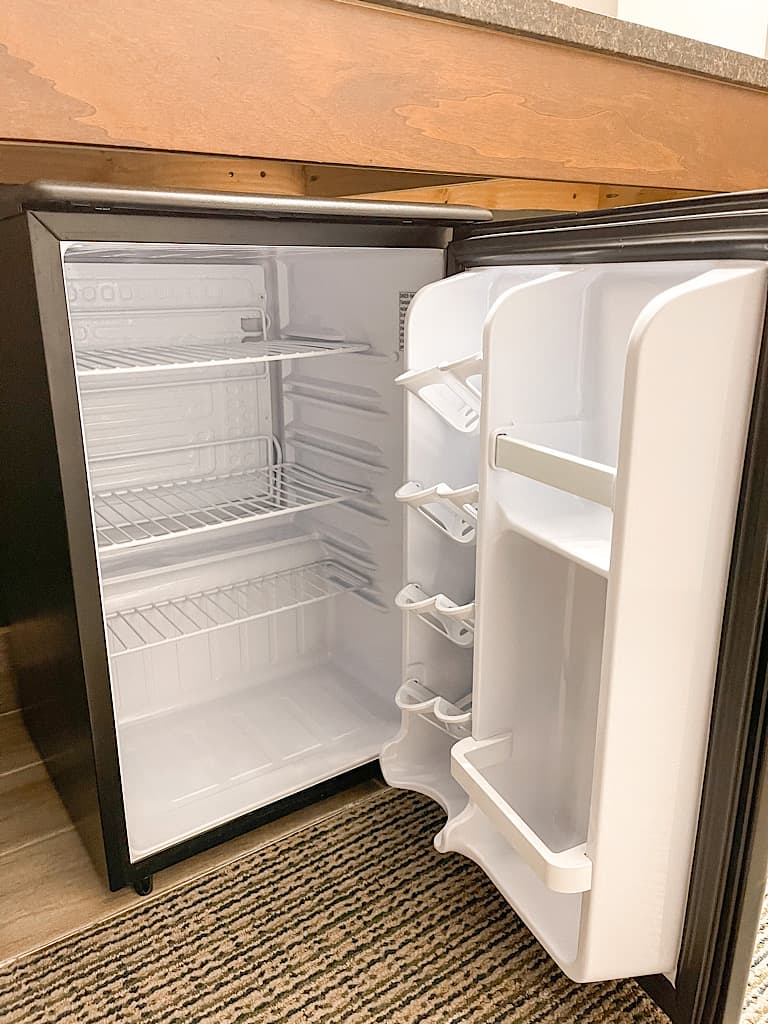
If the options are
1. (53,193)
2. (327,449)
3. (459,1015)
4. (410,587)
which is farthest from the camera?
(327,449)

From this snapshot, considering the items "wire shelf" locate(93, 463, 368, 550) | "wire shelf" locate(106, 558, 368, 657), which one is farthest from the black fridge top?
"wire shelf" locate(106, 558, 368, 657)

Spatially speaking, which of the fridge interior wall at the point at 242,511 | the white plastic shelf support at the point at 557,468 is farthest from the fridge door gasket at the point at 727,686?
the fridge interior wall at the point at 242,511

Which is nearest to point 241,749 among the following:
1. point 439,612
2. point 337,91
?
point 439,612

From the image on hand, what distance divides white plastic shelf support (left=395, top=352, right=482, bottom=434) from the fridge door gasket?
226mm

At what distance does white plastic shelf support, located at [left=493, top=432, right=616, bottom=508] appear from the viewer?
845 mm


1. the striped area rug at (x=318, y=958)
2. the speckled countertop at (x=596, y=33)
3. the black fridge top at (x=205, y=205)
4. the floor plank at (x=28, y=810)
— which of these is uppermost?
the speckled countertop at (x=596, y=33)

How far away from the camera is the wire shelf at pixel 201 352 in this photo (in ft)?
4.79

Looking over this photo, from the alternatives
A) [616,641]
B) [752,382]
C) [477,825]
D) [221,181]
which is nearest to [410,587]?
[477,825]

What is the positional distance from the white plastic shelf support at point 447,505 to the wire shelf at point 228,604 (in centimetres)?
40

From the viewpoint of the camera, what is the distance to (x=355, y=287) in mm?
1481

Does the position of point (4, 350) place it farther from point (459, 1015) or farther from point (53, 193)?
point (459, 1015)

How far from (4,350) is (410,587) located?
0.73 meters

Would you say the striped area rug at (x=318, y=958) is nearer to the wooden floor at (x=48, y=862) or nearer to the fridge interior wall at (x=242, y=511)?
the wooden floor at (x=48, y=862)

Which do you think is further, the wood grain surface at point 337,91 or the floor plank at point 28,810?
the floor plank at point 28,810
